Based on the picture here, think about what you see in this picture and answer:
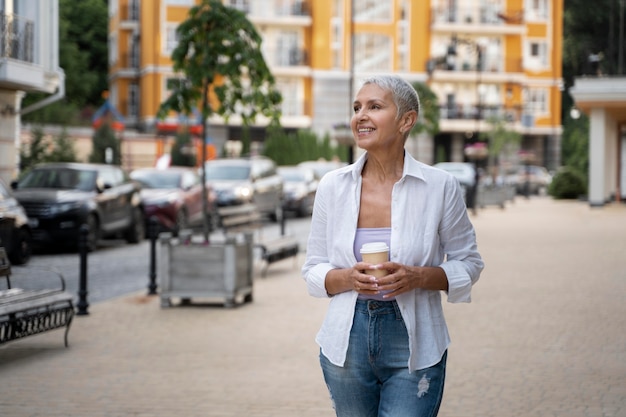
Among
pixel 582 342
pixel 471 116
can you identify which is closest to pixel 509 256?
pixel 582 342

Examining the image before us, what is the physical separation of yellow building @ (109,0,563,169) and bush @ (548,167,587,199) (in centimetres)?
1158

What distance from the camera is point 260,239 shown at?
1791 centimetres

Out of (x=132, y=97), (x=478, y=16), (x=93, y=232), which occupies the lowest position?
(x=93, y=232)

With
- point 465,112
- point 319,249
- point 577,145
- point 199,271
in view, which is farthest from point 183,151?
point 319,249

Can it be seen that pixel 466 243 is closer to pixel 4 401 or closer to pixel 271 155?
pixel 4 401

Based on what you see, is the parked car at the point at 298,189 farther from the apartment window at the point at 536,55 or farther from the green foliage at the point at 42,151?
the apartment window at the point at 536,55

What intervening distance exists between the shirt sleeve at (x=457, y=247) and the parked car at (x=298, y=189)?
28.9 metres

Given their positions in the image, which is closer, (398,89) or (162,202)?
(398,89)

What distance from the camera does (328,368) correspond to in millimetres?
4125

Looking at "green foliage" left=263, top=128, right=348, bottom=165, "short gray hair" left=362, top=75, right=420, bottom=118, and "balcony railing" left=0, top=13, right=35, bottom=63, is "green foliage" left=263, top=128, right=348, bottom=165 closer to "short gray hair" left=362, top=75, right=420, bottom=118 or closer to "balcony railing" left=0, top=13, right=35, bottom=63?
"balcony railing" left=0, top=13, right=35, bottom=63

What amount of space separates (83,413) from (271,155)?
4402 centimetres

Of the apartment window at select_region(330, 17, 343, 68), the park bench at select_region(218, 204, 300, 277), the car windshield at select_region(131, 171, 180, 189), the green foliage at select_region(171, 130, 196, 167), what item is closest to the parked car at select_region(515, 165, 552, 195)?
the apartment window at select_region(330, 17, 343, 68)

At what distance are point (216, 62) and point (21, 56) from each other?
1420 cm

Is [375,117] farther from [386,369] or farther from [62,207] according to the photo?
[62,207]
